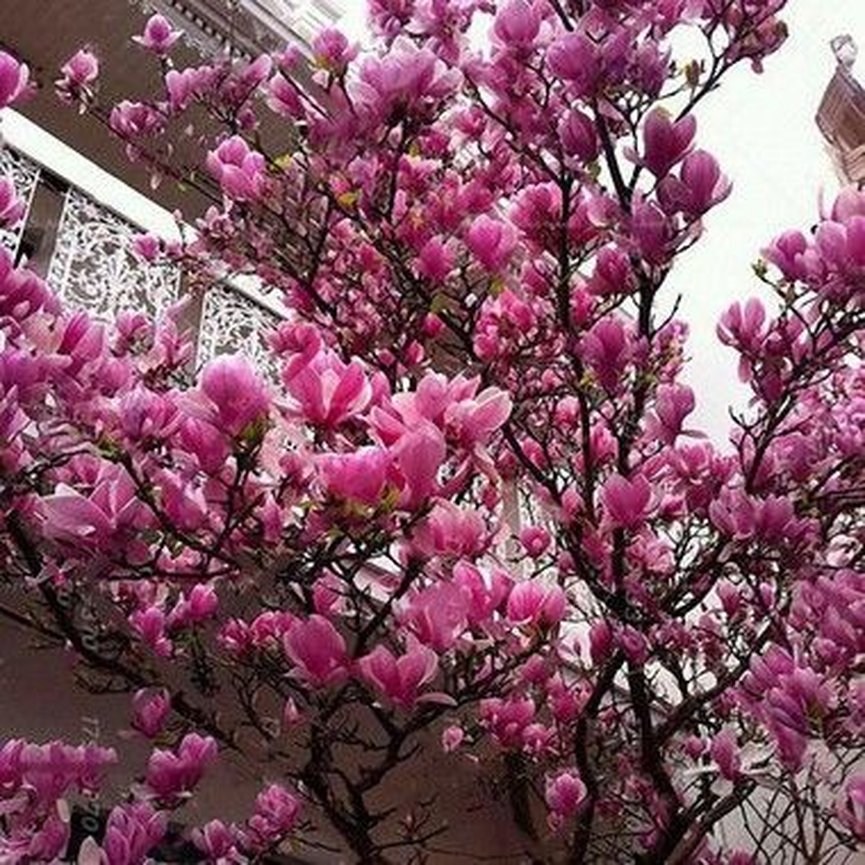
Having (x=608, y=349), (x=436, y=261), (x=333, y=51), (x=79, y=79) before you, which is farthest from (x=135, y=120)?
(x=608, y=349)

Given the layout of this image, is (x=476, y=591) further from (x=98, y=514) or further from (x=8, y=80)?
(x=8, y=80)

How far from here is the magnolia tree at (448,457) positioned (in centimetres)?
195

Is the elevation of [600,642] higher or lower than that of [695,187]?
lower

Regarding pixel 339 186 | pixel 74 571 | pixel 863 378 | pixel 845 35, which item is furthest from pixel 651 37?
pixel 845 35

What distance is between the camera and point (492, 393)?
1.92 metres

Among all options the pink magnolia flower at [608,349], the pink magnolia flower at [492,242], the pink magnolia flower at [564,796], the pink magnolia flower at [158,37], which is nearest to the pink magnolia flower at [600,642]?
the pink magnolia flower at [564,796]

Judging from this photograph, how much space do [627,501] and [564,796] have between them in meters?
1.05

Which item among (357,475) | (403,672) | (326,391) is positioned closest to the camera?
(357,475)

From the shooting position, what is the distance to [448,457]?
1916 mm

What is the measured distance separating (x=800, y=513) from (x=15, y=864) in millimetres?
1745

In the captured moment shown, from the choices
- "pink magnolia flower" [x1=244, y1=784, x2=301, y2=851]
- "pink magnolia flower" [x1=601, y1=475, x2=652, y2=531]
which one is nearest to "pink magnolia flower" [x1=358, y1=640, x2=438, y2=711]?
"pink magnolia flower" [x1=601, y1=475, x2=652, y2=531]

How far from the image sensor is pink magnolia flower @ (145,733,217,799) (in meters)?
2.44

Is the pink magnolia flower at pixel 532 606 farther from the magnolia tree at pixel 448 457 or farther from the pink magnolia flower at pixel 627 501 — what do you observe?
the pink magnolia flower at pixel 627 501

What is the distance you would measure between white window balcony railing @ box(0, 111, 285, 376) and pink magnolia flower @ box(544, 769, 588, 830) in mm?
1977
